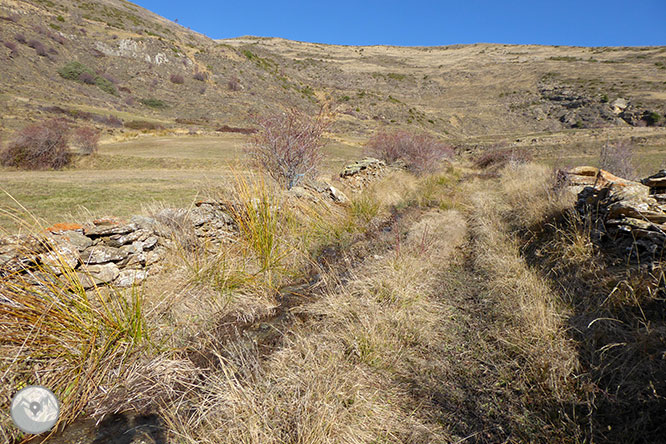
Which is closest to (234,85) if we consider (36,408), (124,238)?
(124,238)

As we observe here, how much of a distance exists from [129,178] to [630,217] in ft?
47.1

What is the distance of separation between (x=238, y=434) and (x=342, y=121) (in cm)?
3954

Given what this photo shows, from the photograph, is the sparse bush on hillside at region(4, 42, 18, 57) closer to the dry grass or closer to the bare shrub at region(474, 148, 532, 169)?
the bare shrub at region(474, 148, 532, 169)

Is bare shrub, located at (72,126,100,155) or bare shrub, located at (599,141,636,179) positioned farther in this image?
bare shrub, located at (72,126,100,155)

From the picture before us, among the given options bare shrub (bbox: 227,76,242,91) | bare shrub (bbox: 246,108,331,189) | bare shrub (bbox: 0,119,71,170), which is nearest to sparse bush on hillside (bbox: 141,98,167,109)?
bare shrub (bbox: 227,76,242,91)

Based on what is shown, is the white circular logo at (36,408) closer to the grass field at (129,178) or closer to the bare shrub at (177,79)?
the grass field at (129,178)

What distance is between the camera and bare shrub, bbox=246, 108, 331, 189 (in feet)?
25.4

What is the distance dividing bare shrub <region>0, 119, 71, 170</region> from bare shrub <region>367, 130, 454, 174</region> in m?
15.7

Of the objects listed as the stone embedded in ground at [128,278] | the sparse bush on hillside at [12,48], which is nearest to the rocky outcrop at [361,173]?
the stone embedded in ground at [128,278]

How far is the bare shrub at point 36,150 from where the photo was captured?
13969 mm

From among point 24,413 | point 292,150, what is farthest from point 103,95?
point 24,413

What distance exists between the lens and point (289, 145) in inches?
305

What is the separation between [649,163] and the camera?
1348 centimetres

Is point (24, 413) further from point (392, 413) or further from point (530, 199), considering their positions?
point (530, 199)
